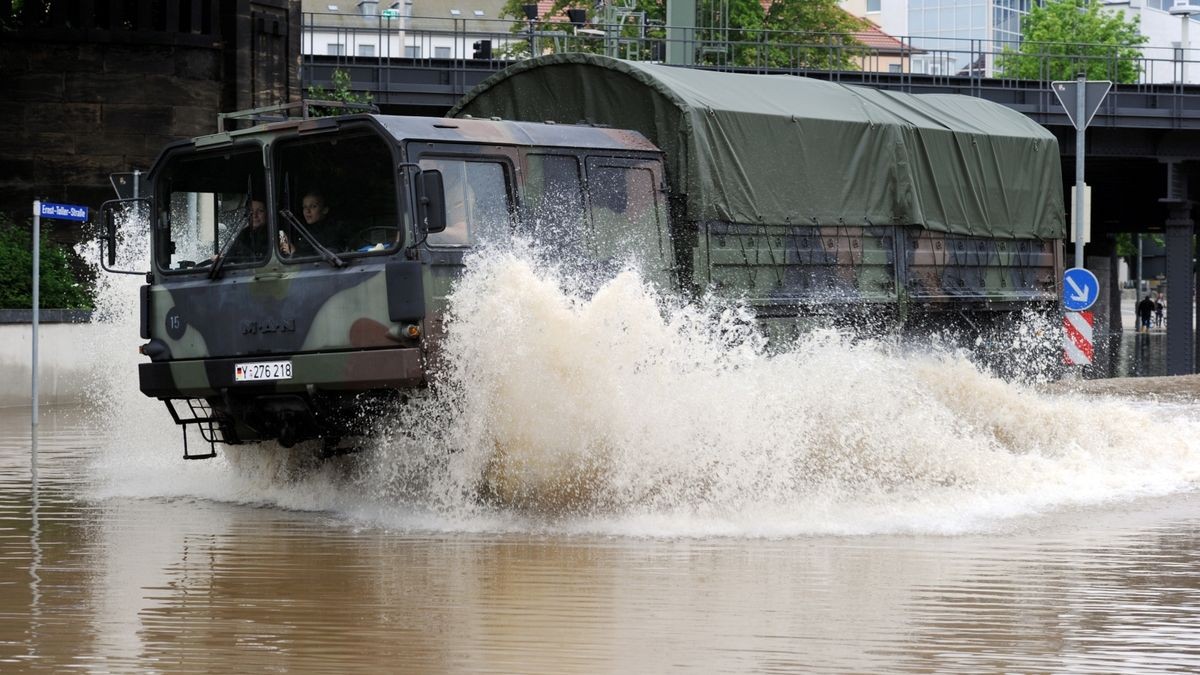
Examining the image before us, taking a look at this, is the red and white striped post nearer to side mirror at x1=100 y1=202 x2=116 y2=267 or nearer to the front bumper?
side mirror at x1=100 y1=202 x2=116 y2=267

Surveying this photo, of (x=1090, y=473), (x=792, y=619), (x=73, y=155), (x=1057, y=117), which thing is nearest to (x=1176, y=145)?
(x=1057, y=117)

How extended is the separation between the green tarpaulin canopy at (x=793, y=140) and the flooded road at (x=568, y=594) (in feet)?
10.7

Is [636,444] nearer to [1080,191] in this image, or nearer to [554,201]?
[554,201]

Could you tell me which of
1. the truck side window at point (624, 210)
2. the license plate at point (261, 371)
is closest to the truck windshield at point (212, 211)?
the license plate at point (261, 371)

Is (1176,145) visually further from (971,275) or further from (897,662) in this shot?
(897,662)

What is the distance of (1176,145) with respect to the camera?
123 ft

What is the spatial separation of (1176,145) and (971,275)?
77.1 feet

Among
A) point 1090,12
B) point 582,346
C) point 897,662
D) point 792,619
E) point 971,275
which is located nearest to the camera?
point 897,662

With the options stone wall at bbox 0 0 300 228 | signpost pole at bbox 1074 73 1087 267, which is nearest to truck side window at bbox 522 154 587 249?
signpost pole at bbox 1074 73 1087 267

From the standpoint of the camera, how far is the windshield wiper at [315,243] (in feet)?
37.5

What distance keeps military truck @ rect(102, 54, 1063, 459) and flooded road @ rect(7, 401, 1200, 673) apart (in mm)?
1008

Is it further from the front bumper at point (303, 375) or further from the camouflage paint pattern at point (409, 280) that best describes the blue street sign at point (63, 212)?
the front bumper at point (303, 375)

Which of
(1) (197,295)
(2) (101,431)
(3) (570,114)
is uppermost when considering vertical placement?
(3) (570,114)

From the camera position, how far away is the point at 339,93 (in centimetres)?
3369
